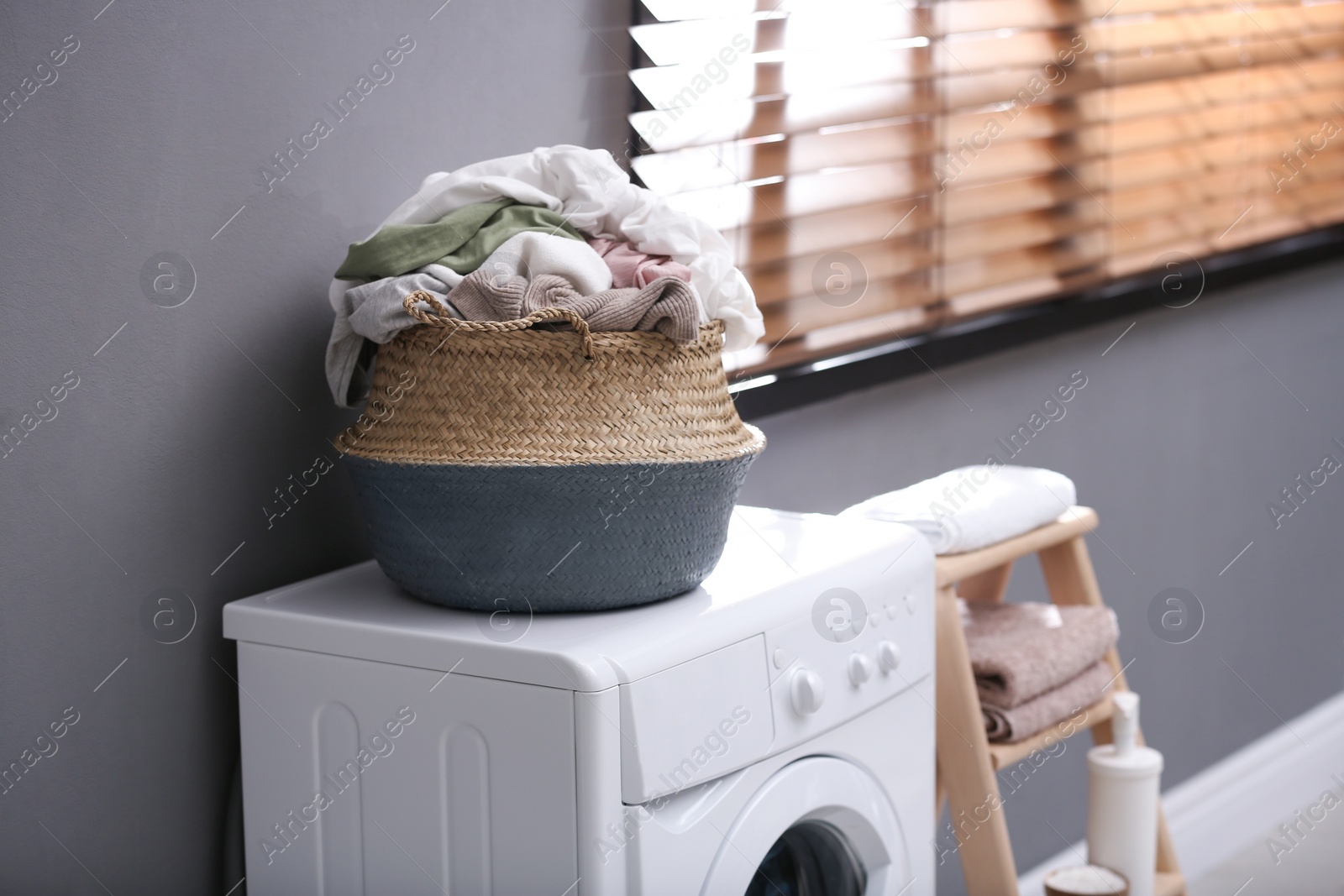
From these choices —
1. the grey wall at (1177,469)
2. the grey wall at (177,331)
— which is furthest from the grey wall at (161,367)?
the grey wall at (1177,469)

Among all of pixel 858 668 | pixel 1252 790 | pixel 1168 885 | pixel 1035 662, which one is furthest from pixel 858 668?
pixel 1252 790

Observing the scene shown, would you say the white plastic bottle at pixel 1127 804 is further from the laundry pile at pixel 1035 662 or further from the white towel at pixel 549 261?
the white towel at pixel 549 261

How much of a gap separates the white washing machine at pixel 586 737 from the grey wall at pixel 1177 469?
49 centimetres

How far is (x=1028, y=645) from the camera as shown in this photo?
1.47m

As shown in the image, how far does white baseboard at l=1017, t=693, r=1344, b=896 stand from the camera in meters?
2.30

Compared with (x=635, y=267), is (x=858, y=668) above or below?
below

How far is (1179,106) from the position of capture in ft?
7.27

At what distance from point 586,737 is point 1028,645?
0.75 m

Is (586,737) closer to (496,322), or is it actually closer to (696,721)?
(696,721)

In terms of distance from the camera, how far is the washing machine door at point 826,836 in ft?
3.45

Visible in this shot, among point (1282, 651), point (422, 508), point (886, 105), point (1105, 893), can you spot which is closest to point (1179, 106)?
point (886, 105)

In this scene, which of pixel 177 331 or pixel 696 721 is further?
pixel 177 331

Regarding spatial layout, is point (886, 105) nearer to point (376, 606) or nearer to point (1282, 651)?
point (376, 606)

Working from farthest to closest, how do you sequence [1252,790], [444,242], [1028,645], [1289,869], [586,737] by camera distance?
[1252,790], [1289,869], [1028,645], [444,242], [586,737]
